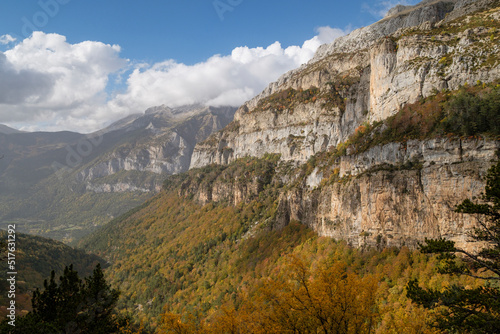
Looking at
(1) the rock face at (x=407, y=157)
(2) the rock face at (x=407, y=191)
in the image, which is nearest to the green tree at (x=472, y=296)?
(1) the rock face at (x=407, y=157)

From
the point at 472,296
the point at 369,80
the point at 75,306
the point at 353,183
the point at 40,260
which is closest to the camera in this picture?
the point at 472,296

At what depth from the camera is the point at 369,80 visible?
7750cm

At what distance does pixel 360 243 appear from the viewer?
47.4m

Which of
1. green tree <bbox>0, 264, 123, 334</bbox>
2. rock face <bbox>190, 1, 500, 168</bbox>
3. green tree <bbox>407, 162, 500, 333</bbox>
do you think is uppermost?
rock face <bbox>190, 1, 500, 168</bbox>

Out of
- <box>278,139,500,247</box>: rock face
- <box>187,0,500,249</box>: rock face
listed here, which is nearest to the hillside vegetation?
<box>278,139,500,247</box>: rock face

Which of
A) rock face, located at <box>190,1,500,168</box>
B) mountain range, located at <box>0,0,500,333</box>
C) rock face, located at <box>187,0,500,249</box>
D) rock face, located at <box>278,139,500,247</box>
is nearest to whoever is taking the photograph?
rock face, located at <box>278,139,500,247</box>

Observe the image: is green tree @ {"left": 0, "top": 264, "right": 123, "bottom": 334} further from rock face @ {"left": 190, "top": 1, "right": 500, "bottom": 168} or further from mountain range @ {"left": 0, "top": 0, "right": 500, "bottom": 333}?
rock face @ {"left": 190, "top": 1, "right": 500, "bottom": 168}

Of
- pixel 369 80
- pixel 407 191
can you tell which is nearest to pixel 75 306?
pixel 407 191

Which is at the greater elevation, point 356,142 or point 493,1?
point 493,1

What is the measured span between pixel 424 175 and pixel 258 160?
298ft

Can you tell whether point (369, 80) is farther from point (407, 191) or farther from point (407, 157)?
point (407, 191)

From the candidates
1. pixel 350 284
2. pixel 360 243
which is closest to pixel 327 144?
pixel 360 243

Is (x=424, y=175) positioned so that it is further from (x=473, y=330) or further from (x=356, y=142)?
(x=473, y=330)

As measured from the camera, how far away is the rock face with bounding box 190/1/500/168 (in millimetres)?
46969
